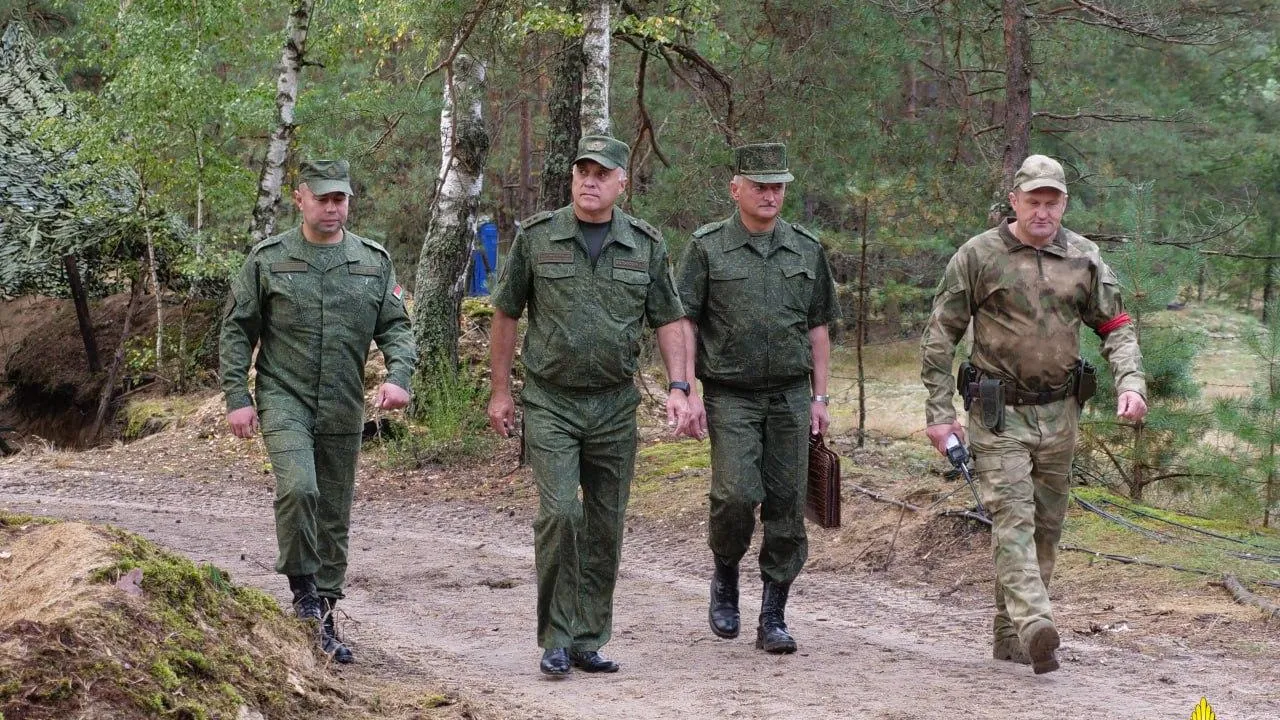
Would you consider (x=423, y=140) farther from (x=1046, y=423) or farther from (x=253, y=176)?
(x=1046, y=423)

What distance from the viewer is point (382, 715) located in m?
4.77

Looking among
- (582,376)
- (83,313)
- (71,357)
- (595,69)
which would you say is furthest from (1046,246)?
(71,357)

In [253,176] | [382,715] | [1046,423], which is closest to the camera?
[382,715]

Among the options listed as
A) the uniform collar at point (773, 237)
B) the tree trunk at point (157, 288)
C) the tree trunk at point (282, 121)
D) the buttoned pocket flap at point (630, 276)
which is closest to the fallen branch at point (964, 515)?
the uniform collar at point (773, 237)

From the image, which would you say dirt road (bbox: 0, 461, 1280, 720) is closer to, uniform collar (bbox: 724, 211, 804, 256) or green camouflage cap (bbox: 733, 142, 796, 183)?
uniform collar (bbox: 724, 211, 804, 256)

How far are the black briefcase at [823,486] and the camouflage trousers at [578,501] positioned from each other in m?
1.10

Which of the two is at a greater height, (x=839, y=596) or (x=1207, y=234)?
(x=1207, y=234)

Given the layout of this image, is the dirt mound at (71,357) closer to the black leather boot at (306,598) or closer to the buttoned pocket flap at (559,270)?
the black leather boot at (306,598)

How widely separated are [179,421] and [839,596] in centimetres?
1101

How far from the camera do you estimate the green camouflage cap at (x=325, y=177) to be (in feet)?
20.3

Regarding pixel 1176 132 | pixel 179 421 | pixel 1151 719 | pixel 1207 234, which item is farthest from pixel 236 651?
pixel 1176 132

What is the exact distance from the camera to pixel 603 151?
6.07 m

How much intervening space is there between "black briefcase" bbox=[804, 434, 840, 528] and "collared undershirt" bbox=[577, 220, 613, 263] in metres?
1.53

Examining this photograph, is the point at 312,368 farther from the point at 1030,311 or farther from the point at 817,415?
the point at 1030,311
